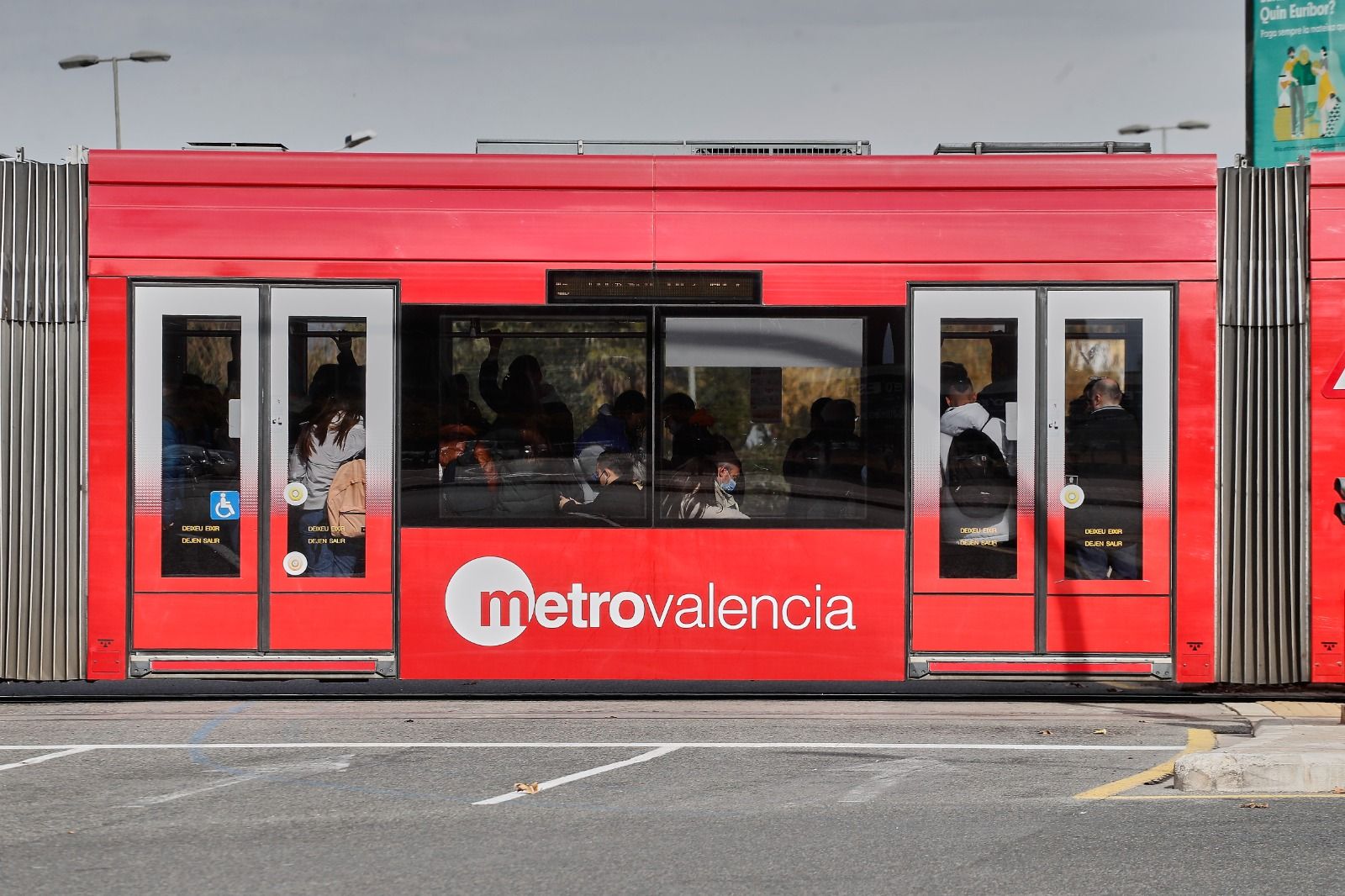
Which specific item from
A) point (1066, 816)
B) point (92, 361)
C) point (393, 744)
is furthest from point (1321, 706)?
point (92, 361)

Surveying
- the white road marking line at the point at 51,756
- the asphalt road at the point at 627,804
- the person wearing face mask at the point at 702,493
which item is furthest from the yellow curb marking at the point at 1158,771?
the white road marking line at the point at 51,756

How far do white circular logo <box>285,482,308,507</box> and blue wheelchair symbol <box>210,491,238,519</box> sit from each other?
32cm

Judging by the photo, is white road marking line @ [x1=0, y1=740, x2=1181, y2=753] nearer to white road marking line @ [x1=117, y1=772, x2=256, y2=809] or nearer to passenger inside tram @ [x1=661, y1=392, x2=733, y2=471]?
white road marking line @ [x1=117, y1=772, x2=256, y2=809]

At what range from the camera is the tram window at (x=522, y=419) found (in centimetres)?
985

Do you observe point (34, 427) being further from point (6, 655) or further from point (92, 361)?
point (6, 655)

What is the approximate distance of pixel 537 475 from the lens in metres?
9.91

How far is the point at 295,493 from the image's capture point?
9898mm

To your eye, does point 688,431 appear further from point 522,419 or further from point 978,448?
point 978,448

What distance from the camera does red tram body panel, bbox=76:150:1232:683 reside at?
982 centimetres

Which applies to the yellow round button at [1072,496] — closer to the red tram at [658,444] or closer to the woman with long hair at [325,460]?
the red tram at [658,444]

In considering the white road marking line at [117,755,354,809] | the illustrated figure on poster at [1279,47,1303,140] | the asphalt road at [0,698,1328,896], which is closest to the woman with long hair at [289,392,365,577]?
the asphalt road at [0,698,1328,896]

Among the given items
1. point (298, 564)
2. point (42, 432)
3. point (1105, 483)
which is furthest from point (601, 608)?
point (42, 432)

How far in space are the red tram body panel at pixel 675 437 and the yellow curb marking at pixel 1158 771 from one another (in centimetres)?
79

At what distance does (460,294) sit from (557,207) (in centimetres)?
82
